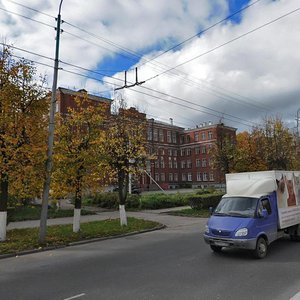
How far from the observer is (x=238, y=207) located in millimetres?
10609

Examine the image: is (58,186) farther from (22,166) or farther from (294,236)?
(294,236)

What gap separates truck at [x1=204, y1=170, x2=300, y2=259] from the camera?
957cm

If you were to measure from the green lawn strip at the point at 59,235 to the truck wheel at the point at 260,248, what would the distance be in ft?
23.1

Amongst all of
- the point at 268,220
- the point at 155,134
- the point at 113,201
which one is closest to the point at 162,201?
the point at 113,201

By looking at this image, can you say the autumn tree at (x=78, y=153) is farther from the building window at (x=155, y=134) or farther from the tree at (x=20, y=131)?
the building window at (x=155, y=134)

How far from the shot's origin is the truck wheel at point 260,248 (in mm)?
9570

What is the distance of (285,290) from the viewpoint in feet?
21.8

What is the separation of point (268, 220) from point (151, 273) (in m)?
4.25

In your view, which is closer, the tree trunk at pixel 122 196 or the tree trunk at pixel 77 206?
the tree trunk at pixel 77 206

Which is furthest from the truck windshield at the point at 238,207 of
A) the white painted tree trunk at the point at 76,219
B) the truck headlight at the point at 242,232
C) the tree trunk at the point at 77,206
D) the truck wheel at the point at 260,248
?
the white painted tree trunk at the point at 76,219

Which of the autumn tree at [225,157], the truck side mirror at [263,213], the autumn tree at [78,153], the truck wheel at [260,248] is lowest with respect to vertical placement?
the truck wheel at [260,248]

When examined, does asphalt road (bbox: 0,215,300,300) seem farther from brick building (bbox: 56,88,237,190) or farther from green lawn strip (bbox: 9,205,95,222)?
brick building (bbox: 56,88,237,190)

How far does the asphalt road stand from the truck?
1.58 feet

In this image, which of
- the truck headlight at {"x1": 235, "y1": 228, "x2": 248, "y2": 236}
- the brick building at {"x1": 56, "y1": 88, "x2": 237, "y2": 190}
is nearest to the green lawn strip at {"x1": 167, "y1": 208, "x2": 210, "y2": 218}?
the truck headlight at {"x1": 235, "y1": 228, "x2": 248, "y2": 236}
